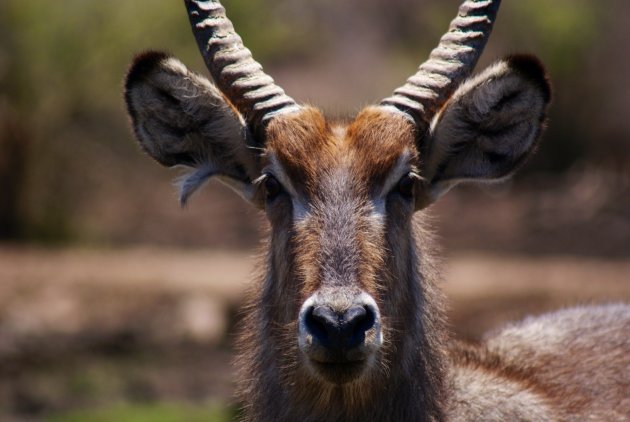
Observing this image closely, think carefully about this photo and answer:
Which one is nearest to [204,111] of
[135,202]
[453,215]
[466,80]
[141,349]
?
[466,80]

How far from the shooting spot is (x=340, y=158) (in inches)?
316

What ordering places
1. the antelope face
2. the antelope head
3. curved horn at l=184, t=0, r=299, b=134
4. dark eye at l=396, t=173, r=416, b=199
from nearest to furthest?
the antelope face < the antelope head < dark eye at l=396, t=173, r=416, b=199 < curved horn at l=184, t=0, r=299, b=134

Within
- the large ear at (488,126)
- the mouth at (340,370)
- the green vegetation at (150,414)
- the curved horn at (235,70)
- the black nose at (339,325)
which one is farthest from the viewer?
the green vegetation at (150,414)

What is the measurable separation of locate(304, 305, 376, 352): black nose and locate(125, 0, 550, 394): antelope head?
0.8 inches

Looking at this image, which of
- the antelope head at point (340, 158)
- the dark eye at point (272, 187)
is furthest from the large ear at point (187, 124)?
the dark eye at point (272, 187)

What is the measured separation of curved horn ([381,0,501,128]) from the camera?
8.50 m

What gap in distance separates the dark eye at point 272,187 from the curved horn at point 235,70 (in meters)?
0.46

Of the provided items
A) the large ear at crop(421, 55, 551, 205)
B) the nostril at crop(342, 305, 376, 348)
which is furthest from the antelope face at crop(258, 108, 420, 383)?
the large ear at crop(421, 55, 551, 205)

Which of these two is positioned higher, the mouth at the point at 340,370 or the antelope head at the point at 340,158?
the antelope head at the point at 340,158

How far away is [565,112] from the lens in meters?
31.6

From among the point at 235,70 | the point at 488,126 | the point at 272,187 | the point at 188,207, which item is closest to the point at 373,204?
the point at 272,187

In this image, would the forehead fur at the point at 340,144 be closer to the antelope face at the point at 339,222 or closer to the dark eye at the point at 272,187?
the antelope face at the point at 339,222

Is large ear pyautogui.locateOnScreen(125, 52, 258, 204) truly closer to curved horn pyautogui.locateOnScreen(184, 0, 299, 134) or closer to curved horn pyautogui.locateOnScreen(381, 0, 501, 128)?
curved horn pyautogui.locateOnScreen(184, 0, 299, 134)

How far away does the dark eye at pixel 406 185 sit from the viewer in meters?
8.18
